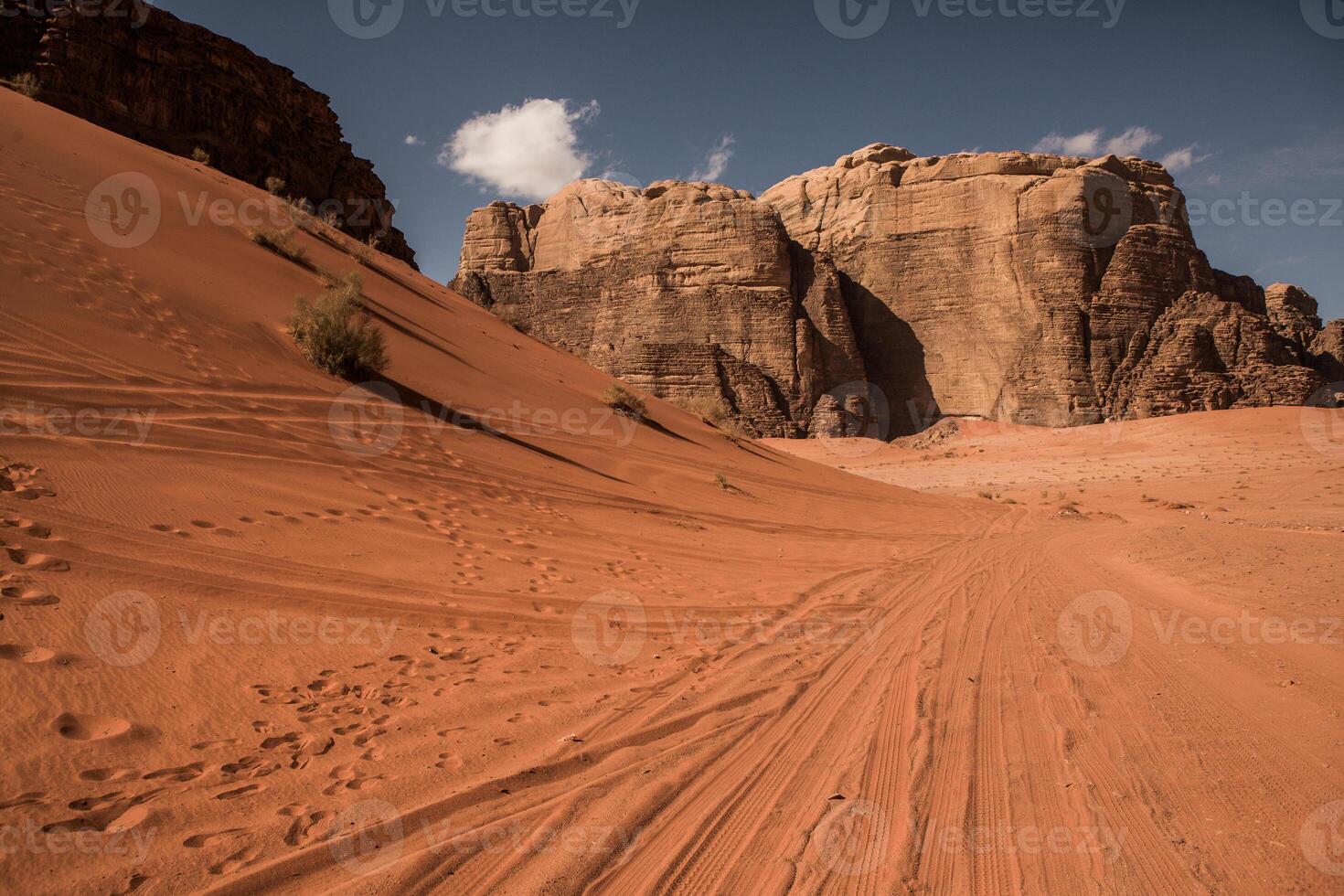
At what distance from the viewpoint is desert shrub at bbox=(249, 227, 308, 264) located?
10.7 meters

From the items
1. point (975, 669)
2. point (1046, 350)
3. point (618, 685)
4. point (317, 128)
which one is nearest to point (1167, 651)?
point (975, 669)

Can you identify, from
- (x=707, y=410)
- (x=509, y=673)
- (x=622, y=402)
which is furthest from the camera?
(x=707, y=410)

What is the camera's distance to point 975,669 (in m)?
3.94

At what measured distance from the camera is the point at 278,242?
35.9 feet

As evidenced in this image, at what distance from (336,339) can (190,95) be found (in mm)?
19655

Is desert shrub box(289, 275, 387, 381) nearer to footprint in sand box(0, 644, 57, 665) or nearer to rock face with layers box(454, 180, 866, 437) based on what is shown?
footprint in sand box(0, 644, 57, 665)

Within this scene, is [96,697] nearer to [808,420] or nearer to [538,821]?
[538,821]

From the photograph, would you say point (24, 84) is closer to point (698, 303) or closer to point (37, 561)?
point (37, 561)

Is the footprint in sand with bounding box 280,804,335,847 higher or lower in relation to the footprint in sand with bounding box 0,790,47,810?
lower

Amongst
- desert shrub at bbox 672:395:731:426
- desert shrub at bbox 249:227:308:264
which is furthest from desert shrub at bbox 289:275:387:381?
desert shrub at bbox 672:395:731:426

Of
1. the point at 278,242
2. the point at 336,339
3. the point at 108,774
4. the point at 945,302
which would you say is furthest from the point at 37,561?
the point at 945,302

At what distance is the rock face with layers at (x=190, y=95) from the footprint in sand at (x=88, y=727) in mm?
22335

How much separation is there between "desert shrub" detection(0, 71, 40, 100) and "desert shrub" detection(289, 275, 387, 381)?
14.2 meters

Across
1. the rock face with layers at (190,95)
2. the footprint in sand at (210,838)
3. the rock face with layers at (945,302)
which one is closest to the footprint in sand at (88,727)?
the footprint in sand at (210,838)
